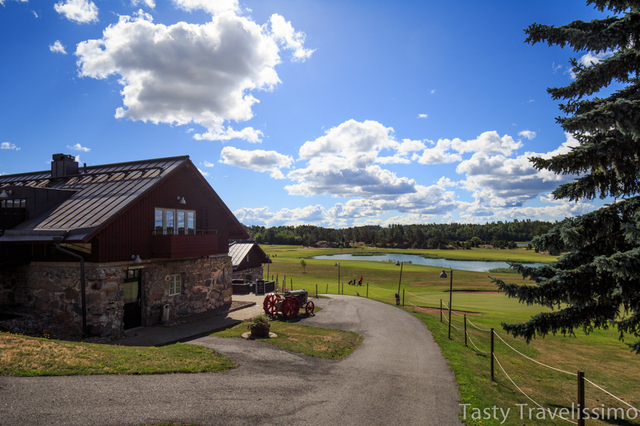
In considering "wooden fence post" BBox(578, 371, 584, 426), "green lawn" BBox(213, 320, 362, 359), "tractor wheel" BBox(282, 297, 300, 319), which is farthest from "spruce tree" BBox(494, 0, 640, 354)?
"tractor wheel" BBox(282, 297, 300, 319)

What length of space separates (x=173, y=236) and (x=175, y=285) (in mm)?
3404

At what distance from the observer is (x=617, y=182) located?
8016 millimetres

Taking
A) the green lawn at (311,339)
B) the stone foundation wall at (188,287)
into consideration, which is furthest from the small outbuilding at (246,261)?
the green lawn at (311,339)

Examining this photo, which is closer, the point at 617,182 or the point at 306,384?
the point at 617,182

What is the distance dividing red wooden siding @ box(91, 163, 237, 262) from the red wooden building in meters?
0.05

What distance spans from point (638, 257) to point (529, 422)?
17.1 ft

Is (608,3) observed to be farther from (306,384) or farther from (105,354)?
(105,354)

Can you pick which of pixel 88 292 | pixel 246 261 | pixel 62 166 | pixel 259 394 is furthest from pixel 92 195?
pixel 246 261

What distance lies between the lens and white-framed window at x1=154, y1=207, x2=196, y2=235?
1783cm

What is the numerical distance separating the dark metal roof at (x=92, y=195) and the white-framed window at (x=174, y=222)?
71.7 inches

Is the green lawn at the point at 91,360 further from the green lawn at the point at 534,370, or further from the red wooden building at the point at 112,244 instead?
the green lawn at the point at 534,370

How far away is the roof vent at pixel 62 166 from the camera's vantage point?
21.9 meters

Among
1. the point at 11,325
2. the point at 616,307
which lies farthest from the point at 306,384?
the point at 11,325

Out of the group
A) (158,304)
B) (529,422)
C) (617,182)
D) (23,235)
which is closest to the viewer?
(617,182)
